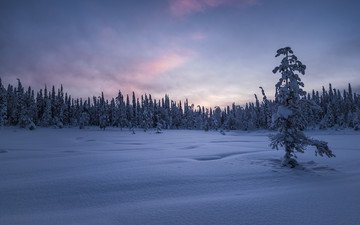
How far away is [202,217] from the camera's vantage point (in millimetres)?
6109

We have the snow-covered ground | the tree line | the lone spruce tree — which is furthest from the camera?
the tree line

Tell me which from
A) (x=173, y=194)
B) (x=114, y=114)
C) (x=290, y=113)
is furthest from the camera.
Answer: (x=114, y=114)

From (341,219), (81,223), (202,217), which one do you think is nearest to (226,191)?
(202,217)

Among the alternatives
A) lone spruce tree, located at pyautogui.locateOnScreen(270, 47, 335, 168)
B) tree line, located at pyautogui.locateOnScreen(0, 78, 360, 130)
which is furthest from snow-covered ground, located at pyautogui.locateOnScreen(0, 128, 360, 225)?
tree line, located at pyautogui.locateOnScreen(0, 78, 360, 130)

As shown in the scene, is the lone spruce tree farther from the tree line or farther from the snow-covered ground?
the tree line

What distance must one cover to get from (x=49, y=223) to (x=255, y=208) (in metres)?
4.57

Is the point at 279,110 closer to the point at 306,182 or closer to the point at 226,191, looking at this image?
the point at 306,182

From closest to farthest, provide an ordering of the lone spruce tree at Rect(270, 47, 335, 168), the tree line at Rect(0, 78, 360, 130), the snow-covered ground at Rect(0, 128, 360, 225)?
the snow-covered ground at Rect(0, 128, 360, 225) < the lone spruce tree at Rect(270, 47, 335, 168) < the tree line at Rect(0, 78, 360, 130)

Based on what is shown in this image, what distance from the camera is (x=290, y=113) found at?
44.9ft

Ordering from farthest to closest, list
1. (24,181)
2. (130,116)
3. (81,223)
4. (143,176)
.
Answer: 1. (130,116)
2. (143,176)
3. (24,181)
4. (81,223)

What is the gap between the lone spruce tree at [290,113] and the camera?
13.9 metres

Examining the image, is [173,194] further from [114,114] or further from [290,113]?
[114,114]

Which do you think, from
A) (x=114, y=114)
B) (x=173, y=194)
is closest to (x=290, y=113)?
(x=173, y=194)

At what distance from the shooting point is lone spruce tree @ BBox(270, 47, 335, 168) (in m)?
13.9
